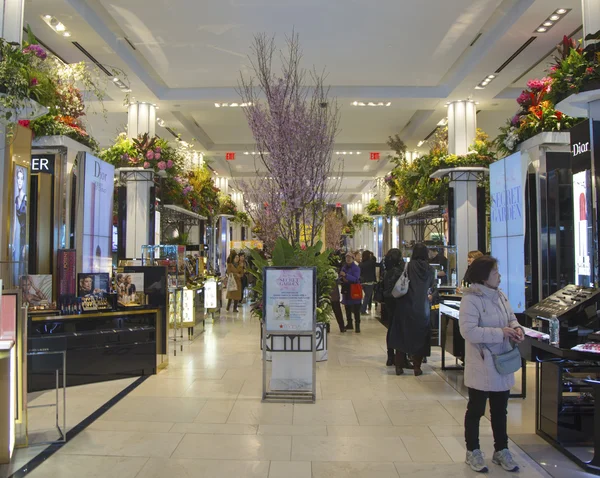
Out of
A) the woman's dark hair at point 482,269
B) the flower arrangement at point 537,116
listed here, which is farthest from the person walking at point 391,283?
the woman's dark hair at point 482,269

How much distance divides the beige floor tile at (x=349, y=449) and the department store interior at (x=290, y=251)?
0.08 ft

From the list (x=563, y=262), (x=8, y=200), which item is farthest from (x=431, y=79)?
(x=8, y=200)

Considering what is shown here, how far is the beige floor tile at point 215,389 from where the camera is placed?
545 centimetres

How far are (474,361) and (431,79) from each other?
7.83 meters

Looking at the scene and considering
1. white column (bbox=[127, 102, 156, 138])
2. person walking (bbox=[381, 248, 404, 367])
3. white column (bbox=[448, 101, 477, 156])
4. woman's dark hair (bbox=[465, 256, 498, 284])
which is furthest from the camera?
white column (bbox=[127, 102, 156, 138])

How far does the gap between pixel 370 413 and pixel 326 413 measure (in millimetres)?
403

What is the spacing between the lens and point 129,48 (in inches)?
343

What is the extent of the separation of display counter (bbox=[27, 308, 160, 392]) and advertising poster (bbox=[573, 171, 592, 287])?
4651 mm

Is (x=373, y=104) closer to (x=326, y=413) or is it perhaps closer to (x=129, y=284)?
(x=129, y=284)

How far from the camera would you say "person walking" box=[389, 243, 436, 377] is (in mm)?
6156

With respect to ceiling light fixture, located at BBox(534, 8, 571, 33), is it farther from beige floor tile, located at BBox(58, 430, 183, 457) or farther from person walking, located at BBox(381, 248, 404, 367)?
beige floor tile, located at BBox(58, 430, 183, 457)

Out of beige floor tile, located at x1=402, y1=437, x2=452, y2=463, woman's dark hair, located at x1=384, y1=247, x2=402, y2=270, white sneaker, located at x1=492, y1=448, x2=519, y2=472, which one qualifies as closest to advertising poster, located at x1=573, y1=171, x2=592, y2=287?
white sneaker, located at x1=492, y1=448, x2=519, y2=472

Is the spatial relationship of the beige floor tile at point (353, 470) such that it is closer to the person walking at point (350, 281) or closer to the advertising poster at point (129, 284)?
the advertising poster at point (129, 284)

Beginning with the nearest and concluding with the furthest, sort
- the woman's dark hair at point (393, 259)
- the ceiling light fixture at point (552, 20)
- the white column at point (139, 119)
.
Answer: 1. the ceiling light fixture at point (552, 20)
2. the woman's dark hair at point (393, 259)
3. the white column at point (139, 119)
